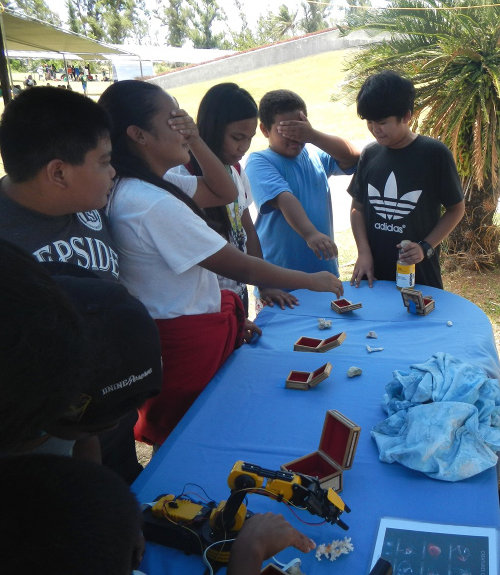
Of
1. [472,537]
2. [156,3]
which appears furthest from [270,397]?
[156,3]

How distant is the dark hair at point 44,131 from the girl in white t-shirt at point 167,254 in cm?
24

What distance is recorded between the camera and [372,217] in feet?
9.60

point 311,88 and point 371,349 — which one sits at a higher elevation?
point 311,88

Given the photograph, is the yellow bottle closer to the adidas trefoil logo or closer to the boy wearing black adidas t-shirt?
the boy wearing black adidas t-shirt

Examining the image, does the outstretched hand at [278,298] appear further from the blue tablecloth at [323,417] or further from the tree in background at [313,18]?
the tree in background at [313,18]

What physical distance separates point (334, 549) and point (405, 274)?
1.70 m

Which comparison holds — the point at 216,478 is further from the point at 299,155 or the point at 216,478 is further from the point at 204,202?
the point at 299,155

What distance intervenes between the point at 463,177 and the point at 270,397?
3.58m

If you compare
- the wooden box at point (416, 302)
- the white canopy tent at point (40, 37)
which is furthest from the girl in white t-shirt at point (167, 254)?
the white canopy tent at point (40, 37)

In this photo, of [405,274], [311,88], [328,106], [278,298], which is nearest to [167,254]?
[278,298]

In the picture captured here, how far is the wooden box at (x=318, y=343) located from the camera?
2121mm

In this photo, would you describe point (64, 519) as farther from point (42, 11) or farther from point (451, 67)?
point (42, 11)

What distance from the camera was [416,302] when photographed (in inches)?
94.8

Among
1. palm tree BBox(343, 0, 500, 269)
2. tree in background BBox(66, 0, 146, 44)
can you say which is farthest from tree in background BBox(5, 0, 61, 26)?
palm tree BBox(343, 0, 500, 269)
